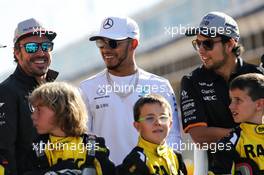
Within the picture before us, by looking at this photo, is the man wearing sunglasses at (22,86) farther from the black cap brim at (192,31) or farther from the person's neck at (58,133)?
the black cap brim at (192,31)

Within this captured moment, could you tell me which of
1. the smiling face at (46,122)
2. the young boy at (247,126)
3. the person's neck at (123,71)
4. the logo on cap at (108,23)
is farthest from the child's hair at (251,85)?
the smiling face at (46,122)

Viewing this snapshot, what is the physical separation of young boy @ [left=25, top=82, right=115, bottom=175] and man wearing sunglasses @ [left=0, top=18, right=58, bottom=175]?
24 cm

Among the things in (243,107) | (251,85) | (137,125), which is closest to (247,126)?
(243,107)

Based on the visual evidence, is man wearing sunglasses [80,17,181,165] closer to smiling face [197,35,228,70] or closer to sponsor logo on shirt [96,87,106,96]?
sponsor logo on shirt [96,87,106,96]

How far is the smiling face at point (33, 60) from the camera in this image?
23.5 ft

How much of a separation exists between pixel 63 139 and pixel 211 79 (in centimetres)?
159

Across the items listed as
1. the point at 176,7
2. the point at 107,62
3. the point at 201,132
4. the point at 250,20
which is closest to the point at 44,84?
the point at 107,62

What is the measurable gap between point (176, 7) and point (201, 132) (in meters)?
25.8

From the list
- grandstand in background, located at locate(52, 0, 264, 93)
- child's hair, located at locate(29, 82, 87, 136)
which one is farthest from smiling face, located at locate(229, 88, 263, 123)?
grandstand in background, located at locate(52, 0, 264, 93)

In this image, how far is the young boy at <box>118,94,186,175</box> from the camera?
6410 mm

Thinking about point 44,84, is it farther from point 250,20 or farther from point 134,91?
point 250,20

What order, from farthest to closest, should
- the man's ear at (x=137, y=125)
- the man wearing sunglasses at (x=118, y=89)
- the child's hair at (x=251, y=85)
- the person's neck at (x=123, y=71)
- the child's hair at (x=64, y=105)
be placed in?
the person's neck at (x=123, y=71) → the man wearing sunglasses at (x=118, y=89) → the child's hair at (x=251, y=85) → the man's ear at (x=137, y=125) → the child's hair at (x=64, y=105)

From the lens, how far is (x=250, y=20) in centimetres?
2556

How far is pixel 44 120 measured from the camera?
256 inches
